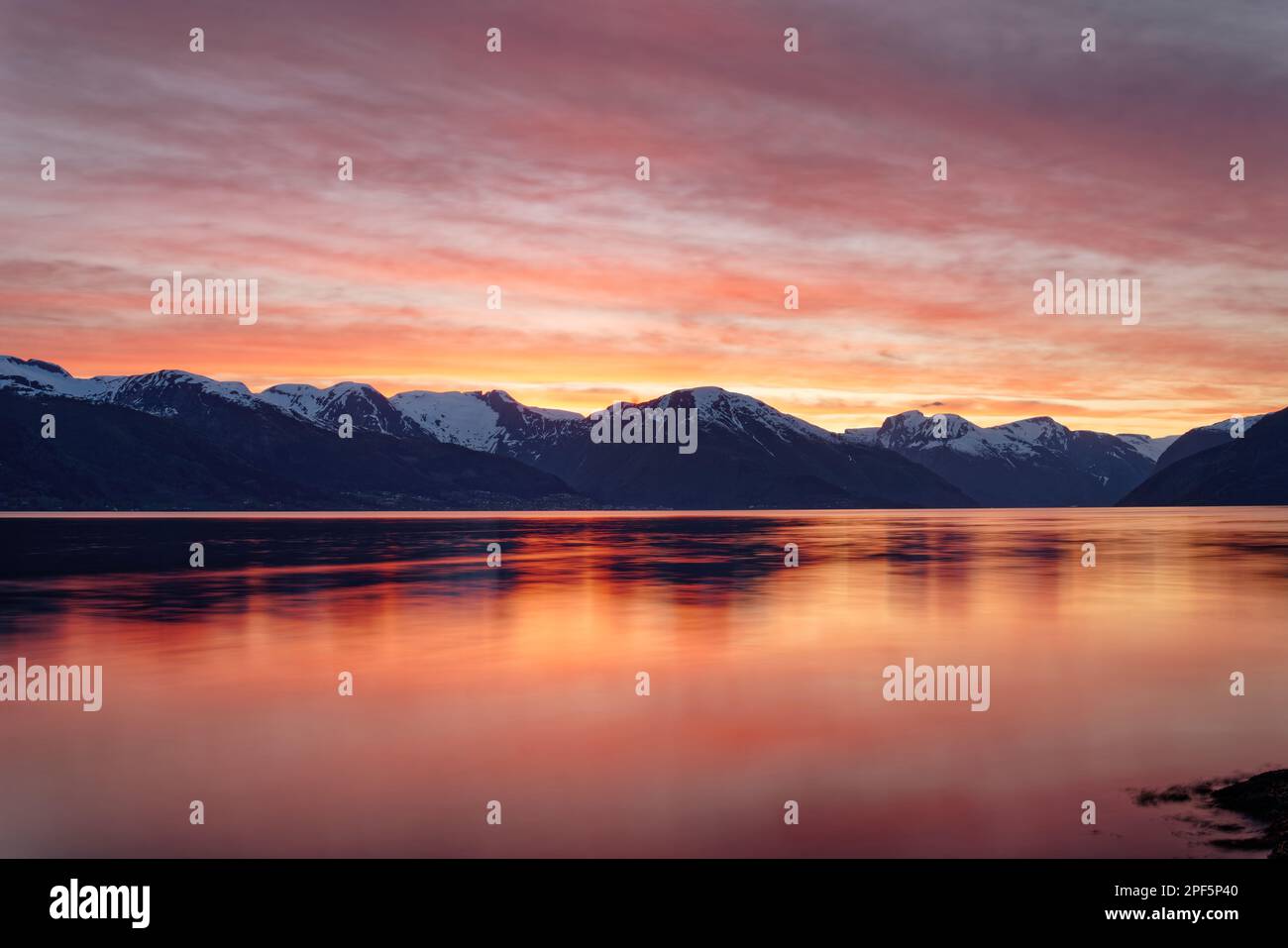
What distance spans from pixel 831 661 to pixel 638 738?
1613 cm

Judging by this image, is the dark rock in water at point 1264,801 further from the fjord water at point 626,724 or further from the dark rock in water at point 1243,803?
the fjord water at point 626,724

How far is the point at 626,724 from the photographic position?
31.0 m

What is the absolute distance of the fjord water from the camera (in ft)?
69.4

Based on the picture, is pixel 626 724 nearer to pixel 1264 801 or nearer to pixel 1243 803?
pixel 1243 803

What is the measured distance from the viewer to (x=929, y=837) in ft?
A: 67.1

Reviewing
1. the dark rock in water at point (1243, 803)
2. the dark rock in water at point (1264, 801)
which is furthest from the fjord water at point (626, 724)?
the dark rock in water at point (1264, 801)

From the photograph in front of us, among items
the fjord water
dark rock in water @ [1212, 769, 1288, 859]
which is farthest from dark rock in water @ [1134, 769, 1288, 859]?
the fjord water

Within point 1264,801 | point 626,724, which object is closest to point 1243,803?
point 1264,801

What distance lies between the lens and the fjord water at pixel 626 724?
2114cm
